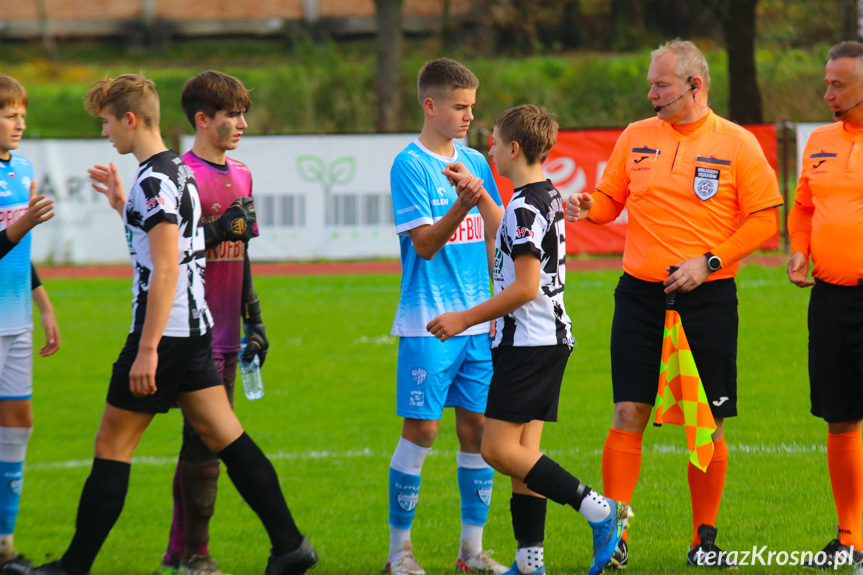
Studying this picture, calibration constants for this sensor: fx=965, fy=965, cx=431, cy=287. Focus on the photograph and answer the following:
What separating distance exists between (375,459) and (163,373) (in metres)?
2.90

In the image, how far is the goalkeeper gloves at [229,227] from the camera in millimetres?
4191

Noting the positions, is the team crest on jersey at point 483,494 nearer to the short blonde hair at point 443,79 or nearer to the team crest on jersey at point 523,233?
the team crest on jersey at point 523,233

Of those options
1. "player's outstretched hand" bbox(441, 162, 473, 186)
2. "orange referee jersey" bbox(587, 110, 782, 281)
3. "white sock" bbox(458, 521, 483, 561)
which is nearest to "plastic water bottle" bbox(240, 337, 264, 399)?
"white sock" bbox(458, 521, 483, 561)

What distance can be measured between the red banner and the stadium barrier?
2.27m

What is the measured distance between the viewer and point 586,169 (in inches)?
608

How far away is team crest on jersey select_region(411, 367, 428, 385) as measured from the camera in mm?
4316

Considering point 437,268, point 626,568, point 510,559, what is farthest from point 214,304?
point 626,568

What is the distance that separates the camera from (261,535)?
16.9 feet

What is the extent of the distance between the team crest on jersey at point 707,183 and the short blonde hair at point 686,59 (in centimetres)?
40

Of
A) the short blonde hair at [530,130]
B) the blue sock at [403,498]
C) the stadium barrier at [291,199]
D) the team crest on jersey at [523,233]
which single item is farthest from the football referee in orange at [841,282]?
the stadium barrier at [291,199]

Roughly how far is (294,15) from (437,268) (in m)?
42.2

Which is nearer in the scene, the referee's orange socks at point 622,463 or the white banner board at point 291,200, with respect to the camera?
the referee's orange socks at point 622,463

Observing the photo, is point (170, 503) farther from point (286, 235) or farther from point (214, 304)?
point (286, 235)

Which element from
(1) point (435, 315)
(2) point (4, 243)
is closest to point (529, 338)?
(1) point (435, 315)
